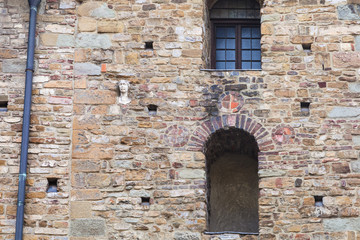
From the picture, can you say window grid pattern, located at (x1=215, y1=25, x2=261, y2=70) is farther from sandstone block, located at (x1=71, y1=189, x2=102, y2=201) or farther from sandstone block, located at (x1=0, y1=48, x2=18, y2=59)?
sandstone block, located at (x1=0, y1=48, x2=18, y2=59)

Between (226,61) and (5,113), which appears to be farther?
(226,61)

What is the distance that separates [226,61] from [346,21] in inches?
75.6

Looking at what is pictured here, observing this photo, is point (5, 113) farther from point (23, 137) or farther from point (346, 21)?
point (346, 21)

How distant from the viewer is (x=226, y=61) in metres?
12.7

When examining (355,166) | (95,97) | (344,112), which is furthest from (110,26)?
(355,166)

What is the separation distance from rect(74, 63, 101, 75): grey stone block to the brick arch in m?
1.74

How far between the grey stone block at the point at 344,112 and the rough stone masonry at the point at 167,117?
0.02m

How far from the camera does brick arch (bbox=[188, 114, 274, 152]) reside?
1157 centimetres

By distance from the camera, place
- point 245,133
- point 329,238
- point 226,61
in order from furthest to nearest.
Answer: point 226,61 < point 245,133 < point 329,238

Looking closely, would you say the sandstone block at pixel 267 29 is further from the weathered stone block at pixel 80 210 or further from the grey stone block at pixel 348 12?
the weathered stone block at pixel 80 210

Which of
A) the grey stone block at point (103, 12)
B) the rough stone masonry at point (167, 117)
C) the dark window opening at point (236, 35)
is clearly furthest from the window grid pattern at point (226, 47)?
the grey stone block at point (103, 12)

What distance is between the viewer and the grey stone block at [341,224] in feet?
36.2

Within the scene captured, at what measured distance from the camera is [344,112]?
11688 mm

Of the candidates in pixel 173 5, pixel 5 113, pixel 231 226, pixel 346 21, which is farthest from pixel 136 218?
pixel 346 21
